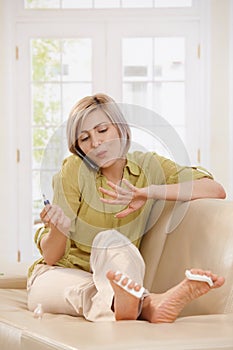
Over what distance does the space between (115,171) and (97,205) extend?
0.15m

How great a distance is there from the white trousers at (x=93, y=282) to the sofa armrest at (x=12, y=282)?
0.60 m

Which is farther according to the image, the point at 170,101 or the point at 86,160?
the point at 170,101

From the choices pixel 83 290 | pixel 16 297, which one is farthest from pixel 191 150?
pixel 83 290

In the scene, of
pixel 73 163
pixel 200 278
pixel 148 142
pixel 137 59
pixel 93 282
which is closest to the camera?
pixel 200 278

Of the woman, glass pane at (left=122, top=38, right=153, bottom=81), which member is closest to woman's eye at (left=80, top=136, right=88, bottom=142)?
the woman

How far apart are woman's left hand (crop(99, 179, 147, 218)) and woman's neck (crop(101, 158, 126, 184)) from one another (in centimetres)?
13

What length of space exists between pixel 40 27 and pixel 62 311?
3.75 meters

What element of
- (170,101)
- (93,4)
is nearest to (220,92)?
(170,101)

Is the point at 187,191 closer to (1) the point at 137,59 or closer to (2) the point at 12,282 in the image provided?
(2) the point at 12,282

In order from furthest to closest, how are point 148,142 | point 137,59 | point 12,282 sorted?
point 137,59 < point 12,282 < point 148,142

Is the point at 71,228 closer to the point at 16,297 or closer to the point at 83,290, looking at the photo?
the point at 83,290

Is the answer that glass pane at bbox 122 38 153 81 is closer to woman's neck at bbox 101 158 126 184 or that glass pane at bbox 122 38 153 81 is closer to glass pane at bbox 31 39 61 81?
glass pane at bbox 31 39 61 81

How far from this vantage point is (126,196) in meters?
2.78

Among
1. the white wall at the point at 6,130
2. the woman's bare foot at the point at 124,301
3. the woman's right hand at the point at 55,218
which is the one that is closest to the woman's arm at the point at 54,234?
the woman's right hand at the point at 55,218
